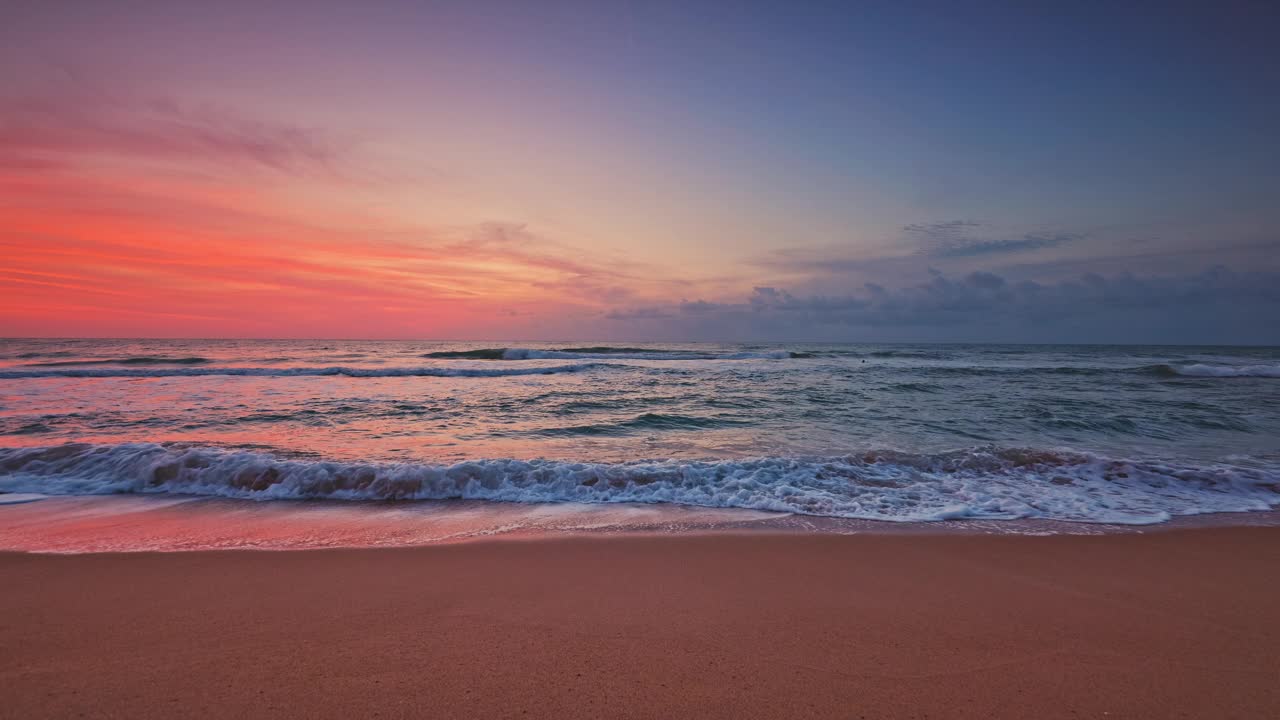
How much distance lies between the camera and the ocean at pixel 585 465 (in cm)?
516

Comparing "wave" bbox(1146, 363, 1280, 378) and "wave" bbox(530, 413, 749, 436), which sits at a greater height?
"wave" bbox(1146, 363, 1280, 378)

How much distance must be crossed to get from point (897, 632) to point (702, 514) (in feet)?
8.60

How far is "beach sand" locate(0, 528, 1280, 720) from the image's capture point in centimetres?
221

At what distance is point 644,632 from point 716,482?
12.2ft

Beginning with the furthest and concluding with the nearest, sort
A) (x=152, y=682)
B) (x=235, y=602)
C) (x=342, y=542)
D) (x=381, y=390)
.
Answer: (x=381, y=390), (x=342, y=542), (x=235, y=602), (x=152, y=682)

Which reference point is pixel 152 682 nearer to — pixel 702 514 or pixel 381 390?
pixel 702 514

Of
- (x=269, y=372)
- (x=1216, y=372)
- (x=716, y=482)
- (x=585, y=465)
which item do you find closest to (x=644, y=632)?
(x=716, y=482)

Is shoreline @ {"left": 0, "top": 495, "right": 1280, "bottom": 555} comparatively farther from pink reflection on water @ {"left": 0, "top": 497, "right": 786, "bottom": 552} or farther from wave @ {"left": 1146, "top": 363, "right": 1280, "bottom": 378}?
wave @ {"left": 1146, "top": 363, "right": 1280, "bottom": 378}

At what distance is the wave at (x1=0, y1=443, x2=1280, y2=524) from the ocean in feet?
0.10

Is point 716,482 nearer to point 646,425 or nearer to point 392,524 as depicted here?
point 392,524

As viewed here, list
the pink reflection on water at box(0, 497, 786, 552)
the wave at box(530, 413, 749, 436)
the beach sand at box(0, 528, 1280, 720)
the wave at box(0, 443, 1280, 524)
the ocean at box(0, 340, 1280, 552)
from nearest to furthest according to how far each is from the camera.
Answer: the beach sand at box(0, 528, 1280, 720), the pink reflection on water at box(0, 497, 786, 552), the ocean at box(0, 340, 1280, 552), the wave at box(0, 443, 1280, 524), the wave at box(530, 413, 749, 436)

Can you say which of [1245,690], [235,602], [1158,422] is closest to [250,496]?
[235,602]

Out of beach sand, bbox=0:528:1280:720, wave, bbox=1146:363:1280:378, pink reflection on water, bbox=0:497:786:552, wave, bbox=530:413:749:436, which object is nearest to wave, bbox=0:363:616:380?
wave, bbox=530:413:749:436

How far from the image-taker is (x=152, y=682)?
2311mm
